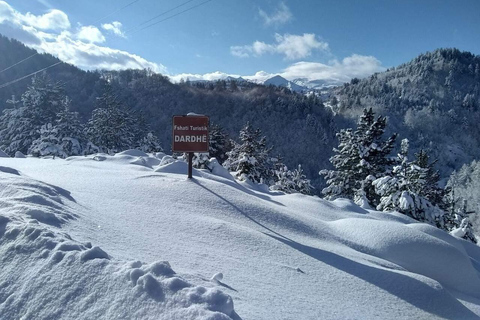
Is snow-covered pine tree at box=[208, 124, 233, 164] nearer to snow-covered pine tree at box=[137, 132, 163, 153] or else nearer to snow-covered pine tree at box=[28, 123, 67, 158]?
snow-covered pine tree at box=[137, 132, 163, 153]

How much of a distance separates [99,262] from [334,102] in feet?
565

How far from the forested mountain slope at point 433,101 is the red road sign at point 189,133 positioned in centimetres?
14204

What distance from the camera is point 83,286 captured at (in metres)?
2.29

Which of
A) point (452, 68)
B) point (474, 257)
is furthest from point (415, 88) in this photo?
point (474, 257)

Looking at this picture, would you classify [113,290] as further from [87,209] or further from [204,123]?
[204,123]

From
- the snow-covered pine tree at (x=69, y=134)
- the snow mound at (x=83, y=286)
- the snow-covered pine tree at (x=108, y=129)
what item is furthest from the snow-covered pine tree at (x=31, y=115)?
the snow mound at (x=83, y=286)

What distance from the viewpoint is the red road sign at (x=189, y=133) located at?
7.98 m

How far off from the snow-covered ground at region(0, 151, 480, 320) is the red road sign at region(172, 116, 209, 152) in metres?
0.99

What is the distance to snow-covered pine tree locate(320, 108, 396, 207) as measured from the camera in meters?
18.5

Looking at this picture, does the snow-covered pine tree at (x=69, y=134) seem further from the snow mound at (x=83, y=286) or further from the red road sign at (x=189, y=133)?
Answer: the snow mound at (x=83, y=286)

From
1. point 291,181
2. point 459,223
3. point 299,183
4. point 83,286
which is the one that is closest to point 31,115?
point 291,181

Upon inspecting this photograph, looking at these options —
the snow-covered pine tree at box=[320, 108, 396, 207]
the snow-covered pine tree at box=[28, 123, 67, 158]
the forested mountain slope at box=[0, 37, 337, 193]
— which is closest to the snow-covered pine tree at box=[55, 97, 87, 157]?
the snow-covered pine tree at box=[28, 123, 67, 158]

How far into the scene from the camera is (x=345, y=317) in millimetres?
3031

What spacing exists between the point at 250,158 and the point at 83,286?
2001 cm
